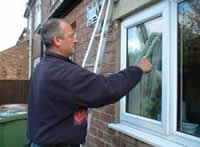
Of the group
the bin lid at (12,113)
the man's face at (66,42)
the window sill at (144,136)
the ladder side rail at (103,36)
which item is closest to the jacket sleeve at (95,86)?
the man's face at (66,42)

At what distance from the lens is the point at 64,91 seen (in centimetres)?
212

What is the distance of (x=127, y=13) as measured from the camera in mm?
3166

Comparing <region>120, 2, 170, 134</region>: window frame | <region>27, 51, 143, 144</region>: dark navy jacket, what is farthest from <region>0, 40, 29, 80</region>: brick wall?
<region>27, 51, 143, 144</region>: dark navy jacket

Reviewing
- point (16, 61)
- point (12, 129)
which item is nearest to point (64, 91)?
point (12, 129)

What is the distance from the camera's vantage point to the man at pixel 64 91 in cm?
210

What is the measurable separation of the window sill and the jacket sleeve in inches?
26.1

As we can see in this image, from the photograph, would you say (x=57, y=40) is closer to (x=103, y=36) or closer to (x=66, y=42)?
(x=66, y=42)

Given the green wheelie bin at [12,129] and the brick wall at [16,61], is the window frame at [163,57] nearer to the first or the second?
the green wheelie bin at [12,129]

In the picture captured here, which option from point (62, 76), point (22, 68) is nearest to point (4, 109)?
point (62, 76)

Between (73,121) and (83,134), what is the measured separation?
149 mm

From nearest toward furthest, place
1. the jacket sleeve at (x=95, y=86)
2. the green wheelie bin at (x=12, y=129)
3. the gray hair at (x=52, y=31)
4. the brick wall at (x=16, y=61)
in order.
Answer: the jacket sleeve at (x=95, y=86) < the gray hair at (x=52, y=31) < the green wheelie bin at (x=12, y=129) < the brick wall at (x=16, y=61)

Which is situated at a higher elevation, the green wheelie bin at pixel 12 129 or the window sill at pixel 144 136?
the window sill at pixel 144 136

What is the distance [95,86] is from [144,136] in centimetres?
93

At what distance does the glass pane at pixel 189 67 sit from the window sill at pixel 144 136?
16 cm
